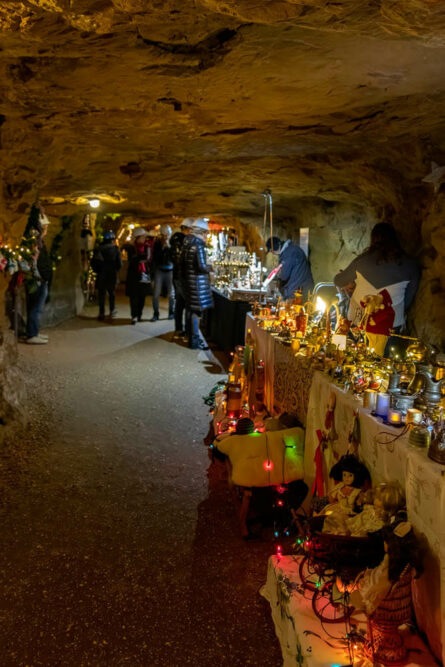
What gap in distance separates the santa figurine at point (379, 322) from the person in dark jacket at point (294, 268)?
331cm

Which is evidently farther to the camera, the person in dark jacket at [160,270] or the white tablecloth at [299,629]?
the person in dark jacket at [160,270]

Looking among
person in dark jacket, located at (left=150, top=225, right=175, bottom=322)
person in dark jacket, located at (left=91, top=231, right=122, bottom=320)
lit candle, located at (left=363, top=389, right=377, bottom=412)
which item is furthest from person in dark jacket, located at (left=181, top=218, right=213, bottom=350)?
lit candle, located at (left=363, top=389, right=377, bottom=412)

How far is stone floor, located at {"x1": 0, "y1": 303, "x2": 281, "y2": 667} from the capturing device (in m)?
2.43

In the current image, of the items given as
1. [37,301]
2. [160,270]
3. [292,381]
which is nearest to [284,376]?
[292,381]

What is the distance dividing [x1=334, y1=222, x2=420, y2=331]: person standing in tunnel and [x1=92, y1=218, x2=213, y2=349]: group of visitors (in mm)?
4194

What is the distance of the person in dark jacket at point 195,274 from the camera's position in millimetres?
8961

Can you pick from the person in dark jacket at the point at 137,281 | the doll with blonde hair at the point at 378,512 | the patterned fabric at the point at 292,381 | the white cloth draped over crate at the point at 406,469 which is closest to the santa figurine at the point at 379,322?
the patterned fabric at the point at 292,381

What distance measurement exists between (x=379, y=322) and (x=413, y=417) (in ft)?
9.20

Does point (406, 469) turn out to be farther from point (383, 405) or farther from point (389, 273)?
point (389, 273)

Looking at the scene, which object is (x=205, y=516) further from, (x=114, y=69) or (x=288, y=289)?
(x=288, y=289)

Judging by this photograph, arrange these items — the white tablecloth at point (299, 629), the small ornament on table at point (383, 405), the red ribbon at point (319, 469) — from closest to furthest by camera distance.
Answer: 1. the white tablecloth at point (299, 629)
2. the small ornament on table at point (383, 405)
3. the red ribbon at point (319, 469)

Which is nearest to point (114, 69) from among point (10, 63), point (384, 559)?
point (10, 63)

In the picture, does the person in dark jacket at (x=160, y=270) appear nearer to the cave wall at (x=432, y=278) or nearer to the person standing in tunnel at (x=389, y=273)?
the person standing in tunnel at (x=389, y=273)

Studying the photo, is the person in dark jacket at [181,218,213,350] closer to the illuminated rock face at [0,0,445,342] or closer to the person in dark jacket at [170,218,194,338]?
A: the person in dark jacket at [170,218,194,338]
